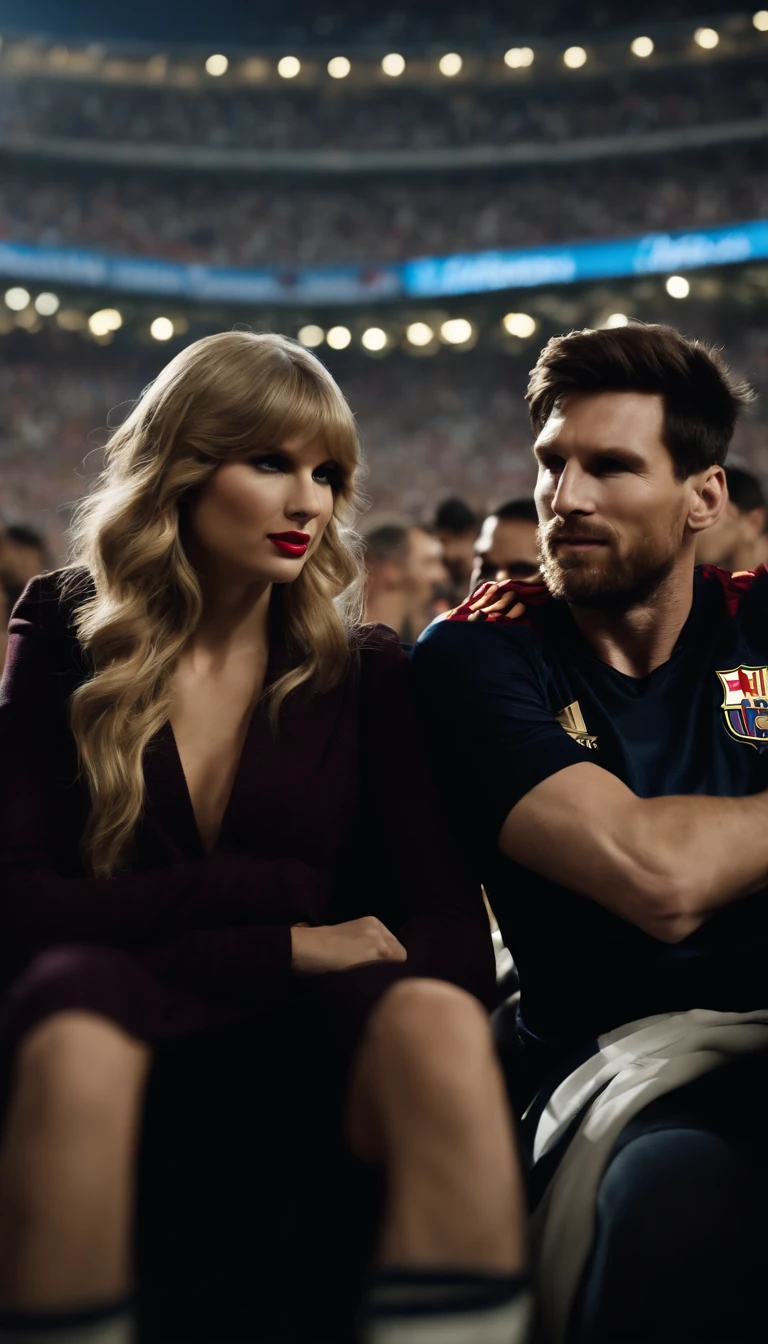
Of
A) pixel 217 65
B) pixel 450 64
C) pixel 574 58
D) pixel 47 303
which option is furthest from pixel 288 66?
pixel 47 303

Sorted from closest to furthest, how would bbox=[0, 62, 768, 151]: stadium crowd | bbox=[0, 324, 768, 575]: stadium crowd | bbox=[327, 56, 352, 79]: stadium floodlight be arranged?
bbox=[0, 324, 768, 575]: stadium crowd < bbox=[0, 62, 768, 151]: stadium crowd < bbox=[327, 56, 352, 79]: stadium floodlight

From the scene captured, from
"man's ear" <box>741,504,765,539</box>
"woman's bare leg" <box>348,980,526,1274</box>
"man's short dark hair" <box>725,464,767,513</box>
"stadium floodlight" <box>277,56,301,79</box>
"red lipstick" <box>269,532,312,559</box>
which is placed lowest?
"woman's bare leg" <box>348,980,526,1274</box>

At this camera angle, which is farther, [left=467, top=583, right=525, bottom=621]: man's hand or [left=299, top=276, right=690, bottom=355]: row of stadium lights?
[left=299, top=276, right=690, bottom=355]: row of stadium lights

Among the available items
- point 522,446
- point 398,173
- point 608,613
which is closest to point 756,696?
point 608,613

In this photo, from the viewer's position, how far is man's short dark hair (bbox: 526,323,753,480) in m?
1.93

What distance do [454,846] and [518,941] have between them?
0.22m

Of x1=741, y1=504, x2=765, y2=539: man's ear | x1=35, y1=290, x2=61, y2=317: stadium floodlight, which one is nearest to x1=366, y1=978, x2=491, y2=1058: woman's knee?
x1=741, y1=504, x2=765, y2=539: man's ear

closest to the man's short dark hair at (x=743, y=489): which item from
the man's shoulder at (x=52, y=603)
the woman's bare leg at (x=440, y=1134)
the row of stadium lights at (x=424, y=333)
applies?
the man's shoulder at (x=52, y=603)

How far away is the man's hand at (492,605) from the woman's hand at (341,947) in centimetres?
56

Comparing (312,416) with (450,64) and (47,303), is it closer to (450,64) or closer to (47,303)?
(47,303)

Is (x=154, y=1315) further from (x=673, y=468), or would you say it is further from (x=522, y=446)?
(x=522, y=446)

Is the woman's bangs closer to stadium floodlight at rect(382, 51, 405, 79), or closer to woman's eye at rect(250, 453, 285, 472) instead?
woman's eye at rect(250, 453, 285, 472)

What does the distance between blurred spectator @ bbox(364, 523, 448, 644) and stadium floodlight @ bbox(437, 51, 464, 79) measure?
15152 mm

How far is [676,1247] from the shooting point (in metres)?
1.37
